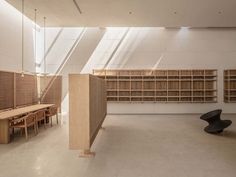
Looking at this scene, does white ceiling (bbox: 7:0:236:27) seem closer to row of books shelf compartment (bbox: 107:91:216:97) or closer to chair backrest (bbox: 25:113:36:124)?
row of books shelf compartment (bbox: 107:91:216:97)

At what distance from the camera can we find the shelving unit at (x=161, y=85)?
9820mm

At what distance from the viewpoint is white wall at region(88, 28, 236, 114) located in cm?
989

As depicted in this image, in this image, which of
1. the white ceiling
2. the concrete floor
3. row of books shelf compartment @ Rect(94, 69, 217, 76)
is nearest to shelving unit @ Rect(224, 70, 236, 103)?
row of books shelf compartment @ Rect(94, 69, 217, 76)

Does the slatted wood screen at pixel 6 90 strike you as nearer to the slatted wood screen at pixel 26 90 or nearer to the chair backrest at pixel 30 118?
the slatted wood screen at pixel 26 90

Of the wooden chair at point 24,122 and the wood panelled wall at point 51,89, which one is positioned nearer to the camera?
the wooden chair at point 24,122

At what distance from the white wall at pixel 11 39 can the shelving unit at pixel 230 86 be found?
9.06m

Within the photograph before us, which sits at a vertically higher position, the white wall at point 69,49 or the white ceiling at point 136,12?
the white ceiling at point 136,12

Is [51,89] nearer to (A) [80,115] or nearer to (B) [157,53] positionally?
(B) [157,53]

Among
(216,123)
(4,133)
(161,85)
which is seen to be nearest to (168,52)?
(161,85)

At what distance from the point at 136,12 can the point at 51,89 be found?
17.4ft

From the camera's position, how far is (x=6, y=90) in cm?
661

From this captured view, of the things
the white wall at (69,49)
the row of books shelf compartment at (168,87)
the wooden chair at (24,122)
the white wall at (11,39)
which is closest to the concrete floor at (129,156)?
the wooden chair at (24,122)

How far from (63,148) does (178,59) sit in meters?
7.29

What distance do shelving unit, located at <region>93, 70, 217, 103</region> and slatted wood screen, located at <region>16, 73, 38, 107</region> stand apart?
116 inches
